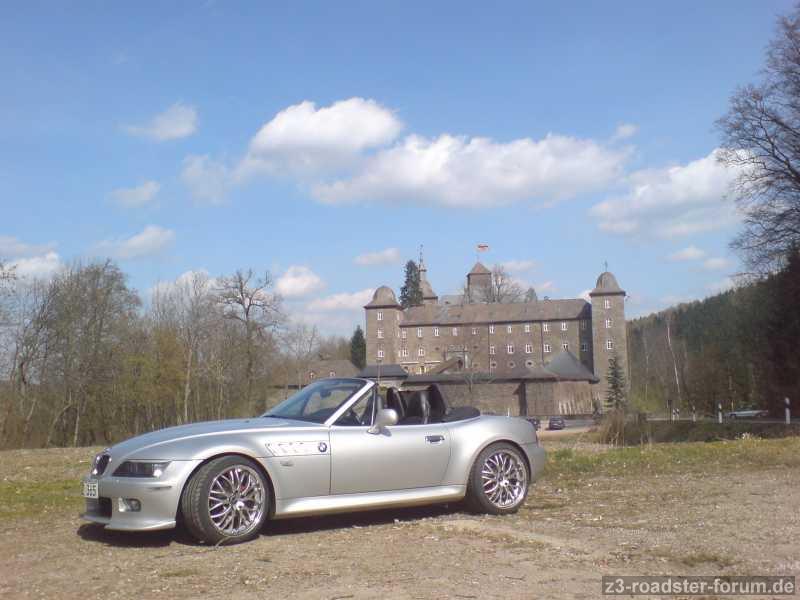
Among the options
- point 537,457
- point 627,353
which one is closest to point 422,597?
point 537,457

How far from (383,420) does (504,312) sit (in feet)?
398

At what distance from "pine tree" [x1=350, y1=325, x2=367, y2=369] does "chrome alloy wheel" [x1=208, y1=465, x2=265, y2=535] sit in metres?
133

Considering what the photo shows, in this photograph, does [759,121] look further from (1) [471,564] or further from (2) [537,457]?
(1) [471,564]

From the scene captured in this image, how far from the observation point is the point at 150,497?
6.27 m

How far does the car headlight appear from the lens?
6.37 m

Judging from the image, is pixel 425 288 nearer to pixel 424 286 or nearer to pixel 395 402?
pixel 424 286

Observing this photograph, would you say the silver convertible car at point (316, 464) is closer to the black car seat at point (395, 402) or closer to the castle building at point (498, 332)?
the black car seat at point (395, 402)

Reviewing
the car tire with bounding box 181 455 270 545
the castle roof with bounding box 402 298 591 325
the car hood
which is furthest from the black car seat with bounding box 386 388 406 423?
the castle roof with bounding box 402 298 591 325

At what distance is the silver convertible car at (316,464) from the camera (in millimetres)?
6371

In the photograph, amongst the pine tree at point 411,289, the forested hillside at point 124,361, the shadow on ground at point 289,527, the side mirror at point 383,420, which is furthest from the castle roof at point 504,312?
the side mirror at point 383,420

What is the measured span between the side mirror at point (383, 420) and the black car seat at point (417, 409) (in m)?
0.65

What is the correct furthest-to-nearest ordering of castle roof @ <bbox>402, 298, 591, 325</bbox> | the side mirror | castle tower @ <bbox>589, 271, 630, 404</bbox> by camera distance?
castle roof @ <bbox>402, 298, 591, 325</bbox> → castle tower @ <bbox>589, 271, 630, 404</bbox> → the side mirror

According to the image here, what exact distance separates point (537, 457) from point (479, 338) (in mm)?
117526

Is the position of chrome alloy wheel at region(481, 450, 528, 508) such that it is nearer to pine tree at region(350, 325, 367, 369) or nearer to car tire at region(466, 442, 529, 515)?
car tire at region(466, 442, 529, 515)
